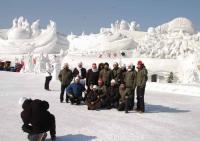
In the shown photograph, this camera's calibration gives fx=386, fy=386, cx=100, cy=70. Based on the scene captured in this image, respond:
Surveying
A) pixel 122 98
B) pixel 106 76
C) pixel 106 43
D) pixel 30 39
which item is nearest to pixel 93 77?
pixel 106 76

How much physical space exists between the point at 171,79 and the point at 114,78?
11.5 metres

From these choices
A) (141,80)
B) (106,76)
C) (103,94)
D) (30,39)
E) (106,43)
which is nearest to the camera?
(141,80)

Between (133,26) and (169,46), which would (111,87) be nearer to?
(169,46)

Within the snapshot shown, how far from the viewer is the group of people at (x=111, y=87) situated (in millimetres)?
10539

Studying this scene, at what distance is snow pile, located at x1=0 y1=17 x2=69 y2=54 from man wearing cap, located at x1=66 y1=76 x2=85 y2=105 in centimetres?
5197

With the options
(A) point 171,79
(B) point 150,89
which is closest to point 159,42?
(A) point 171,79

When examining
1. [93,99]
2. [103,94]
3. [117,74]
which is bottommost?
[93,99]

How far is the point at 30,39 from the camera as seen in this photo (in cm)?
7169

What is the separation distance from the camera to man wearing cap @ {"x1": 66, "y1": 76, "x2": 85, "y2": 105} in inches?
450

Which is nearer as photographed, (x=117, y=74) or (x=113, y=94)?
(x=113, y=94)

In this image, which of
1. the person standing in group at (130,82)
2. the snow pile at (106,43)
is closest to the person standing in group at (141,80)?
the person standing in group at (130,82)

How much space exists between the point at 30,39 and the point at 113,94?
62505mm

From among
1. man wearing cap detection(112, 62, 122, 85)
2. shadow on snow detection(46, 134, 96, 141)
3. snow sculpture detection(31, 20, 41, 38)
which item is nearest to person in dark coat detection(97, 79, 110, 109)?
man wearing cap detection(112, 62, 122, 85)

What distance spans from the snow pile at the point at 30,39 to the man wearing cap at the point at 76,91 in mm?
51972
